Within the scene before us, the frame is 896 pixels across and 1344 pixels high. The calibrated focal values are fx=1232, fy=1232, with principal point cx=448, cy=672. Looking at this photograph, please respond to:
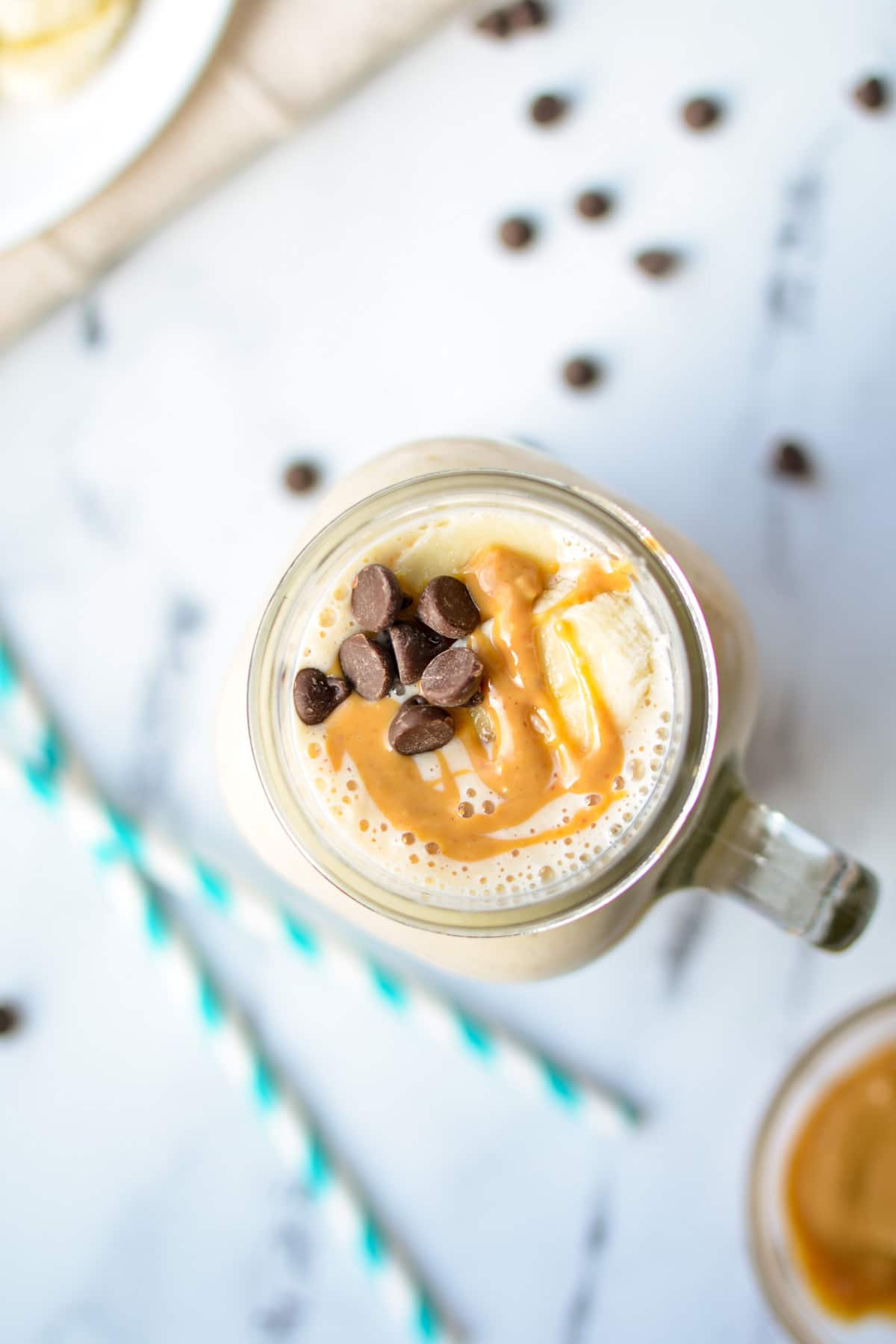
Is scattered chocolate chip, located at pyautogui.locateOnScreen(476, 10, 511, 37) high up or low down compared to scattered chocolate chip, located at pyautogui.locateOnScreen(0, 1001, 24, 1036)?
up

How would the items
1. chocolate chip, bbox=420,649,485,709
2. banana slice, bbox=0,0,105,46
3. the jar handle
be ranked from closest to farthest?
1. chocolate chip, bbox=420,649,485,709
2. the jar handle
3. banana slice, bbox=0,0,105,46

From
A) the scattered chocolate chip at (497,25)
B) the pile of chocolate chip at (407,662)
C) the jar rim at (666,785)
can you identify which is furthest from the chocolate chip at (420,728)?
the scattered chocolate chip at (497,25)

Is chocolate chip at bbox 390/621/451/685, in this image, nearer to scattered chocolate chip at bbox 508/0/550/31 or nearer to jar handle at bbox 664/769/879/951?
jar handle at bbox 664/769/879/951

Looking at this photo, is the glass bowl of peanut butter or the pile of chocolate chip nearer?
the pile of chocolate chip

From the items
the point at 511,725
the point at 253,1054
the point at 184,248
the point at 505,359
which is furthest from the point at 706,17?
the point at 253,1054

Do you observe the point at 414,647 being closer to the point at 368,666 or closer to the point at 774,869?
the point at 368,666

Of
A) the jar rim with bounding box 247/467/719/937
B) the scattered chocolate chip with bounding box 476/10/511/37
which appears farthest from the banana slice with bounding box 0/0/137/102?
the jar rim with bounding box 247/467/719/937

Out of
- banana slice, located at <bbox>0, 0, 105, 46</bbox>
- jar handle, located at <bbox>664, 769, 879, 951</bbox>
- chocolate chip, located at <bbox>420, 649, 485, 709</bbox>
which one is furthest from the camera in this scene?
banana slice, located at <bbox>0, 0, 105, 46</bbox>
